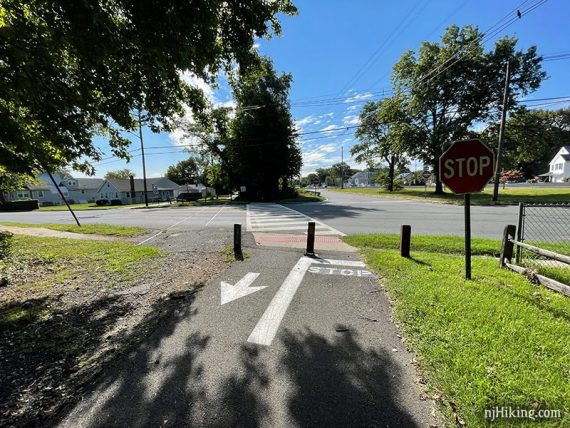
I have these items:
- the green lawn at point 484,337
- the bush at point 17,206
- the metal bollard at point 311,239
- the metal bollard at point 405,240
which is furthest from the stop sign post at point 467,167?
the bush at point 17,206

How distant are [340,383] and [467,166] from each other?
4.20 metres

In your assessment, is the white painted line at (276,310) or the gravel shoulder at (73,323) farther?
the white painted line at (276,310)

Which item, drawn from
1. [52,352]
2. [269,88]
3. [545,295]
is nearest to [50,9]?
[52,352]

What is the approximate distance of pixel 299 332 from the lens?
3588mm

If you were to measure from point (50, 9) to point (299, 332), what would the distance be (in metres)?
5.34

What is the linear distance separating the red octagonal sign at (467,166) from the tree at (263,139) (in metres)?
30.3

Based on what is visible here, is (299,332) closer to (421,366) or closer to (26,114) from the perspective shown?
(421,366)

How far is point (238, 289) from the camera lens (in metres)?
5.16

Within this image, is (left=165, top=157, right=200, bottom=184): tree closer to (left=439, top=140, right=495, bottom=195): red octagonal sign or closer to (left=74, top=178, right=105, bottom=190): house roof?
(left=74, top=178, right=105, bottom=190): house roof

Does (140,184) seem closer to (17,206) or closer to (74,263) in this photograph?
(17,206)

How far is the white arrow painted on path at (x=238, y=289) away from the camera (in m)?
4.82

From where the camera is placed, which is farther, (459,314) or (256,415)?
(459,314)

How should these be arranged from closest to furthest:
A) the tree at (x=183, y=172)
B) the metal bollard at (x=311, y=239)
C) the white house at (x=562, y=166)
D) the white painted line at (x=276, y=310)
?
the white painted line at (x=276, y=310) < the metal bollard at (x=311, y=239) < the white house at (x=562, y=166) < the tree at (x=183, y=172)

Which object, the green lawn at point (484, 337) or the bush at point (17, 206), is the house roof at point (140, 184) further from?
the green lawn at point (484, 337)
